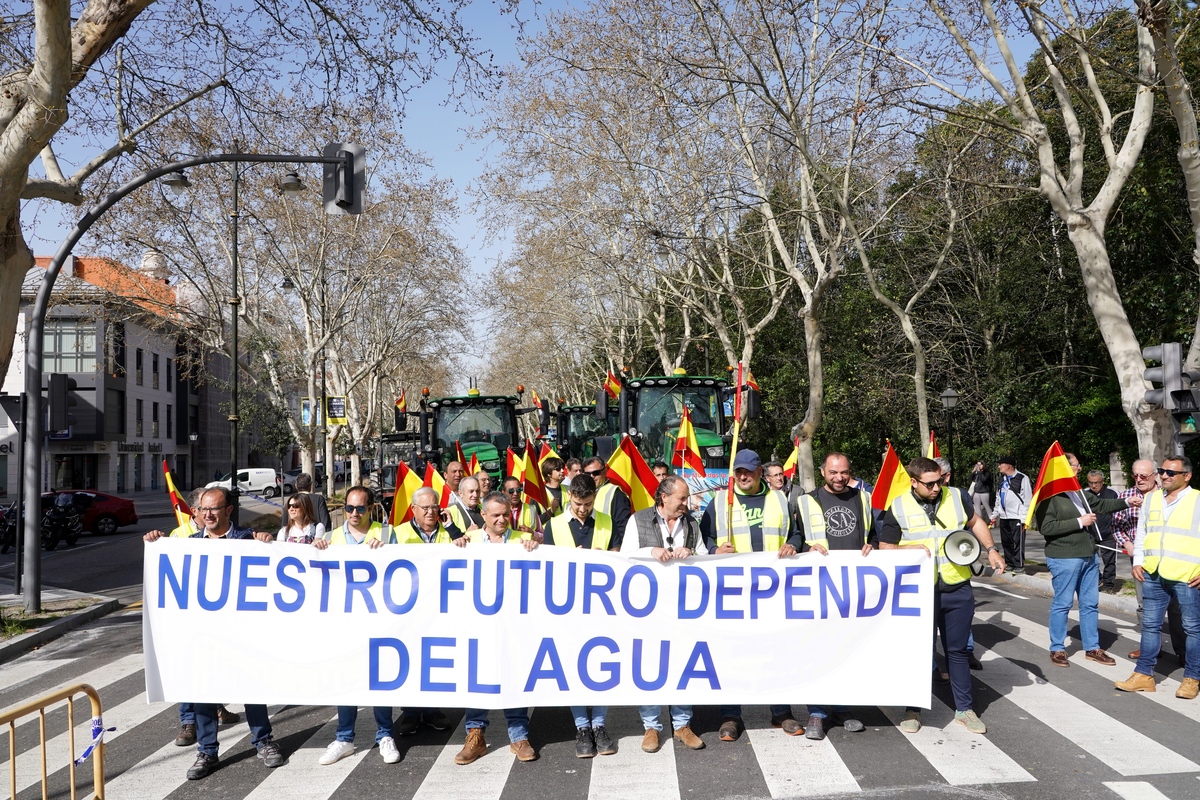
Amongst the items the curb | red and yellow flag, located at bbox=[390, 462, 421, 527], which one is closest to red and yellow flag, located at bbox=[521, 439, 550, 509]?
red and yellow flag, located at bbox=[390, 462, 421, 527]

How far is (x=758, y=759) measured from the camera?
5789 millimetres

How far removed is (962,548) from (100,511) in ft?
90.7

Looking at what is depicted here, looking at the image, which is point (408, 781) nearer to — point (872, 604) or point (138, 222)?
point (872, 604)

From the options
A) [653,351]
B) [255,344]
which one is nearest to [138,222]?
[255,344]

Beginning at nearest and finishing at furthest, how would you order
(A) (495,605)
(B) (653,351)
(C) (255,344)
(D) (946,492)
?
(A) (495,605) < (D) (946,492) < (C) (255,344) < (B) (653,351)

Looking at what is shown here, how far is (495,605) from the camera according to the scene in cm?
618

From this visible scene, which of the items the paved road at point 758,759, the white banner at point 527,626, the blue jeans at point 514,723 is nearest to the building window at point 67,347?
the paved road at point 758,759

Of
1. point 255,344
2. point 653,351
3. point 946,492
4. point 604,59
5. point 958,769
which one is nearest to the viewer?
point 958,769

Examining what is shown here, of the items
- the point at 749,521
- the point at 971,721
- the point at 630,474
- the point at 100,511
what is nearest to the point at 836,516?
the point at 749,521

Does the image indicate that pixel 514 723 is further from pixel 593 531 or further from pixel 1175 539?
pixel 1175 539

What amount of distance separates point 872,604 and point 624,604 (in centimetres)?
159

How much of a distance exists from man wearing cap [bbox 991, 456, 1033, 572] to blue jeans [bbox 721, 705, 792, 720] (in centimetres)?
877

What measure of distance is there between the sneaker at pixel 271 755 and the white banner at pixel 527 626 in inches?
10.2

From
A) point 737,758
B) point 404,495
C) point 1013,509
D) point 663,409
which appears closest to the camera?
point 737,758
